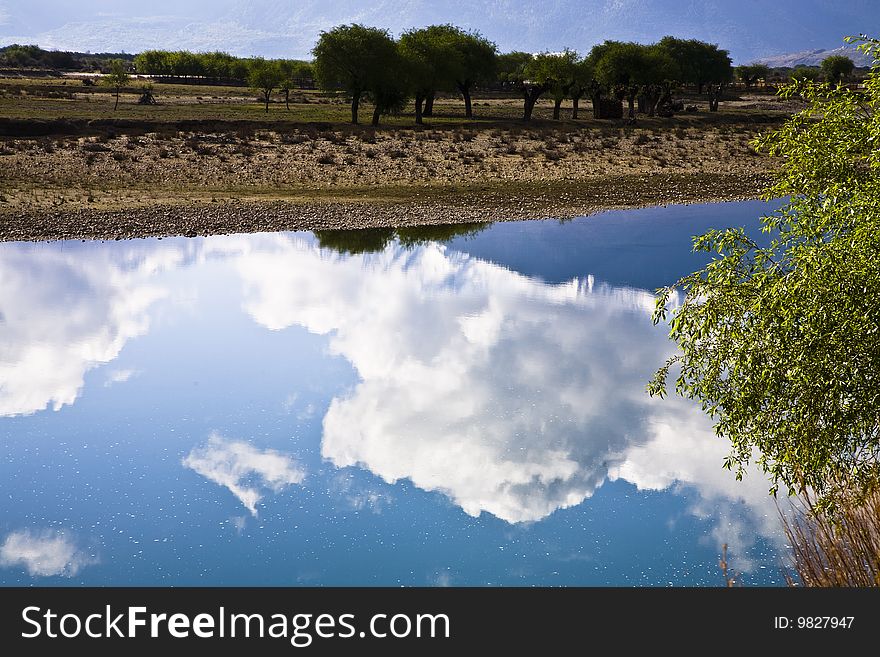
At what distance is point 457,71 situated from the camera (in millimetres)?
98812

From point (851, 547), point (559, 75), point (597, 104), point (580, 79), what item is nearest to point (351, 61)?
point (559, 75)

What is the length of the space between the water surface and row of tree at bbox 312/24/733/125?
1963 inches

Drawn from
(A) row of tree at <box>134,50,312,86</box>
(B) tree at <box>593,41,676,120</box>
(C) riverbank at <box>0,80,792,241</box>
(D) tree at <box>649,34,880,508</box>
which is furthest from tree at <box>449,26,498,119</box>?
(D) tree at <box>649,34,880,508</box>

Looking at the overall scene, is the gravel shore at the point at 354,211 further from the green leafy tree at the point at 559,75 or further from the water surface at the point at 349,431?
the green leafy tree at the point at 559,75

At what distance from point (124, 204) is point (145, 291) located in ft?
42.1

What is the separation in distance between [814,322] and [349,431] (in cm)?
1223

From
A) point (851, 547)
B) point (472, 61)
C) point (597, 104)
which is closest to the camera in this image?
point (851, 547)

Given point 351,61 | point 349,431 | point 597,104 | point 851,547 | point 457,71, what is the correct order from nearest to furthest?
point 851,547 → point 349,431 → point 351,61 → point 457,71 → point 597,104

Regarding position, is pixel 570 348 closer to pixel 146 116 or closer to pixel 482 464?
pixel 482 464

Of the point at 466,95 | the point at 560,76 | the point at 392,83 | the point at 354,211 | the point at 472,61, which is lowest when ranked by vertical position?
the point at 354,211

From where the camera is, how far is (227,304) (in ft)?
122

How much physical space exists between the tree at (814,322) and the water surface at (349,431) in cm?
Answer: 304

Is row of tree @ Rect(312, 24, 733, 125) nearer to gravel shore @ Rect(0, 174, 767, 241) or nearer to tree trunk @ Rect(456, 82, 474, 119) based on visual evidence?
tree trunk @ Rect(456, 82, 474, 119)

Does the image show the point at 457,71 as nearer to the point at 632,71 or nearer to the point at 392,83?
the point at 392,83
